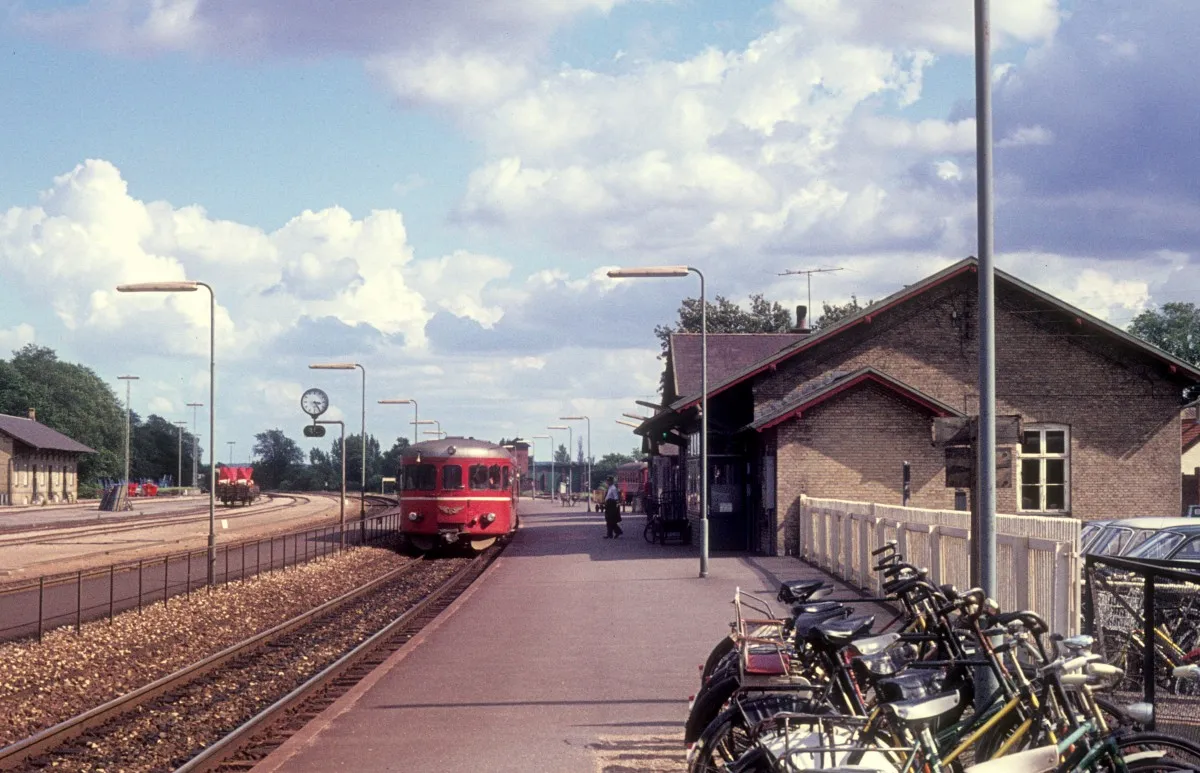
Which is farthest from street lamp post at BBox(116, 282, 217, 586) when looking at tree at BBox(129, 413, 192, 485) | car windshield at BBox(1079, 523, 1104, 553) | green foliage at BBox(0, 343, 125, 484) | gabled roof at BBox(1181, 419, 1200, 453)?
A: tree at BBox(129, 413, 192, 485)

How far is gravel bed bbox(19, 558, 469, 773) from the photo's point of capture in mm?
11339

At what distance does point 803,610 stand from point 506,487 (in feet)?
98.6

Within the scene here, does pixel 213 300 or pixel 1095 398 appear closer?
pixel 213 300

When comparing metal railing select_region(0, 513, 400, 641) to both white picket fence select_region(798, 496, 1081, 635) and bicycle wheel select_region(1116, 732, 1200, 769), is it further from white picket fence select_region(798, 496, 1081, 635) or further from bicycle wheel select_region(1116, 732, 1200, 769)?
bicycle wheel select_region(1116, 732, 1200, 769)

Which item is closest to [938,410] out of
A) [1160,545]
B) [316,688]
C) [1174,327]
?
[1160,545]

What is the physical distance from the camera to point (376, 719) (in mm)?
11375

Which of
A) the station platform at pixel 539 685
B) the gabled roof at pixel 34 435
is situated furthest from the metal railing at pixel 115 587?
the gabled roof at pixel 34 435

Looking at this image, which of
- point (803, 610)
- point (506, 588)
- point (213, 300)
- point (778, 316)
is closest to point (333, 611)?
point (506, 588)

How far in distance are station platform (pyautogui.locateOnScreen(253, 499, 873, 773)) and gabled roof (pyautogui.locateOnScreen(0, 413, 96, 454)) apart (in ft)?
211

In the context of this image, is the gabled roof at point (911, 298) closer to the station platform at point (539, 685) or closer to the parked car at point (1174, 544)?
the station platform at point (539, 685)

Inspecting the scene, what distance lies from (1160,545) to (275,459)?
472ft

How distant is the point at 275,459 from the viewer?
152375mm

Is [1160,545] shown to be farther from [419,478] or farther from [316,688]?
[419,478]

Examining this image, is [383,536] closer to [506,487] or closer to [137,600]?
[506,487]
